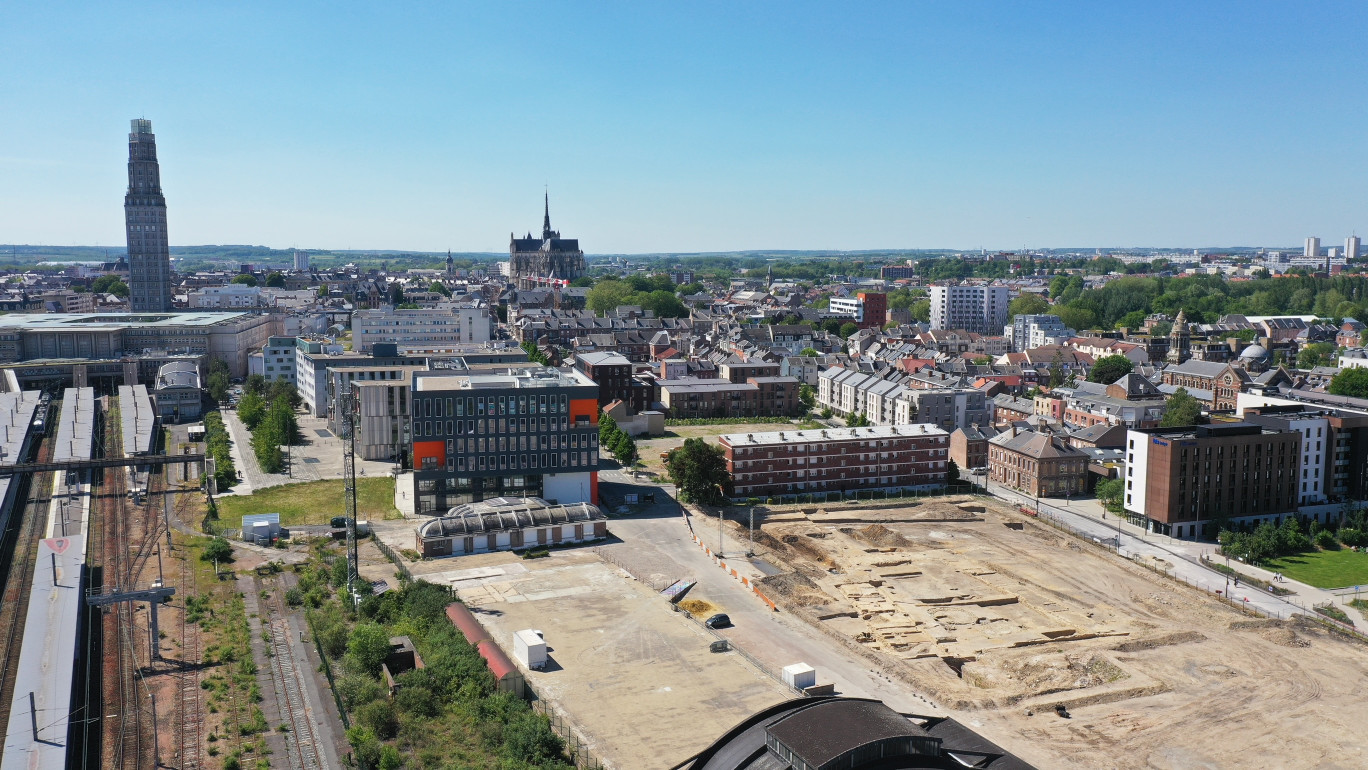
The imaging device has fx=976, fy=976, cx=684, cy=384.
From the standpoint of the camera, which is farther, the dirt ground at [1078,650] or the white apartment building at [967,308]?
the white apartment building at [967,308]

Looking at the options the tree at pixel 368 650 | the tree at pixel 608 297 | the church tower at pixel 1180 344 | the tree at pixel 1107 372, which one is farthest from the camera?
the tree at pixel 608 297

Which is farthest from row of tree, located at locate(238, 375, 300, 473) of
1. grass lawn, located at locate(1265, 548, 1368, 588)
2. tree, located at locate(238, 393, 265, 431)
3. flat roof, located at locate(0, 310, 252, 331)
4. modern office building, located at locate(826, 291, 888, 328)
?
modern office building, located at locate(826, 291, 888, 328)

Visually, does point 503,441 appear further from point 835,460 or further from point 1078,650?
point 1078,650

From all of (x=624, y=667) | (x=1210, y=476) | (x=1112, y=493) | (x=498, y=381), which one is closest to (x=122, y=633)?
(x=624, y=667)

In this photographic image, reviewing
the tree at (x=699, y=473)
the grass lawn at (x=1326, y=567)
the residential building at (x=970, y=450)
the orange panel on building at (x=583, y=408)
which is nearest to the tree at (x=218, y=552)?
the orange panel on building at (x=583, y=408)

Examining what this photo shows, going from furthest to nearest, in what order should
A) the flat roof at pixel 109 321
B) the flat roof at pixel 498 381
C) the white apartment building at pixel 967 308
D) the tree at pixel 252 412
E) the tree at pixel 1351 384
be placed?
the white apartment building at pixel 967 308, the flat roof at pixel 109 321, the tree at pixel 1351 384, the tree at pixel 252 412, the flat roof at pixel 498 381

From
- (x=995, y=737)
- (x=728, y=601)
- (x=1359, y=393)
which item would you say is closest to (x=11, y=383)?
(x=728, y=601)

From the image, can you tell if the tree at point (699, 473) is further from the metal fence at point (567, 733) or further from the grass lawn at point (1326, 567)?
the grass lawn at point (1326, 567)

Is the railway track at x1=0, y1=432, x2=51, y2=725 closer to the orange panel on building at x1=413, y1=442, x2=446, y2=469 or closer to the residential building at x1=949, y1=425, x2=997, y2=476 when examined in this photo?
the orange panel on building at x1=413, y1=442, x2=446, y2=469
